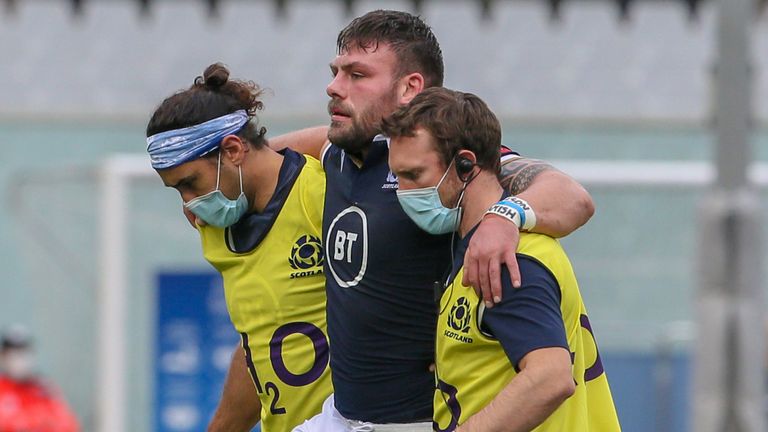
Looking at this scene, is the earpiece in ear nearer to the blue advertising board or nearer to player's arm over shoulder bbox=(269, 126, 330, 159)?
player's arm over shoulder bbox=(269, 126, 330, 159)

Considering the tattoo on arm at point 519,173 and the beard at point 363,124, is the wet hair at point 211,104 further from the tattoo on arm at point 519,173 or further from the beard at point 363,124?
the tattoo on arm at point 519,173

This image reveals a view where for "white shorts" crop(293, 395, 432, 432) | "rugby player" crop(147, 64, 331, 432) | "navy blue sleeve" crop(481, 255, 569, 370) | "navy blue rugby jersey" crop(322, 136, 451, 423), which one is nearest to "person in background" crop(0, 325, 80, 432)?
"rugby player" crop(147, 64, 331, 432)

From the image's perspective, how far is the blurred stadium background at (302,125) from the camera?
34.4 ft

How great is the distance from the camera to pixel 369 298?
4.06 metres

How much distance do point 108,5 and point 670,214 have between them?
5.59 meters

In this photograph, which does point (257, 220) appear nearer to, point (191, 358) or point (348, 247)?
point (348, 247)

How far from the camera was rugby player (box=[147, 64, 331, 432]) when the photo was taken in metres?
4.26

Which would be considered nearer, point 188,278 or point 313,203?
point 313,203

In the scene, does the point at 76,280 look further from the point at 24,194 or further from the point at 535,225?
the point at 535,225

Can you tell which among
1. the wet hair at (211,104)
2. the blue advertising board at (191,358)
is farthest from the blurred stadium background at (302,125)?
the wet hair at (211,104)

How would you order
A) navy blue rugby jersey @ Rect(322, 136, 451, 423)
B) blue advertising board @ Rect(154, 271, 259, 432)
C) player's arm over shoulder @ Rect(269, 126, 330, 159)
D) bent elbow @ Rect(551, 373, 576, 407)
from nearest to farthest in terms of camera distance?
1. bent elbow @ Rect(551, 373, 576, 407)
2. navy blue rugby jersey @ Rect(322, 136, 451, 423)
3. player's arm over shoulder @ Rect(269, 126, 330, 159)
4. blue advertising board @ Rect(154, 271, 259, 432)

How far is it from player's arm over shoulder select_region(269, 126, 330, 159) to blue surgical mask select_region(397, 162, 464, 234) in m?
0.84

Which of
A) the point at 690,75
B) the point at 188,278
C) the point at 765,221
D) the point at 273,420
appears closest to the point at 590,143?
the point at 765,221

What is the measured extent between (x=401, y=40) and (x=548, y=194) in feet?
1.85
